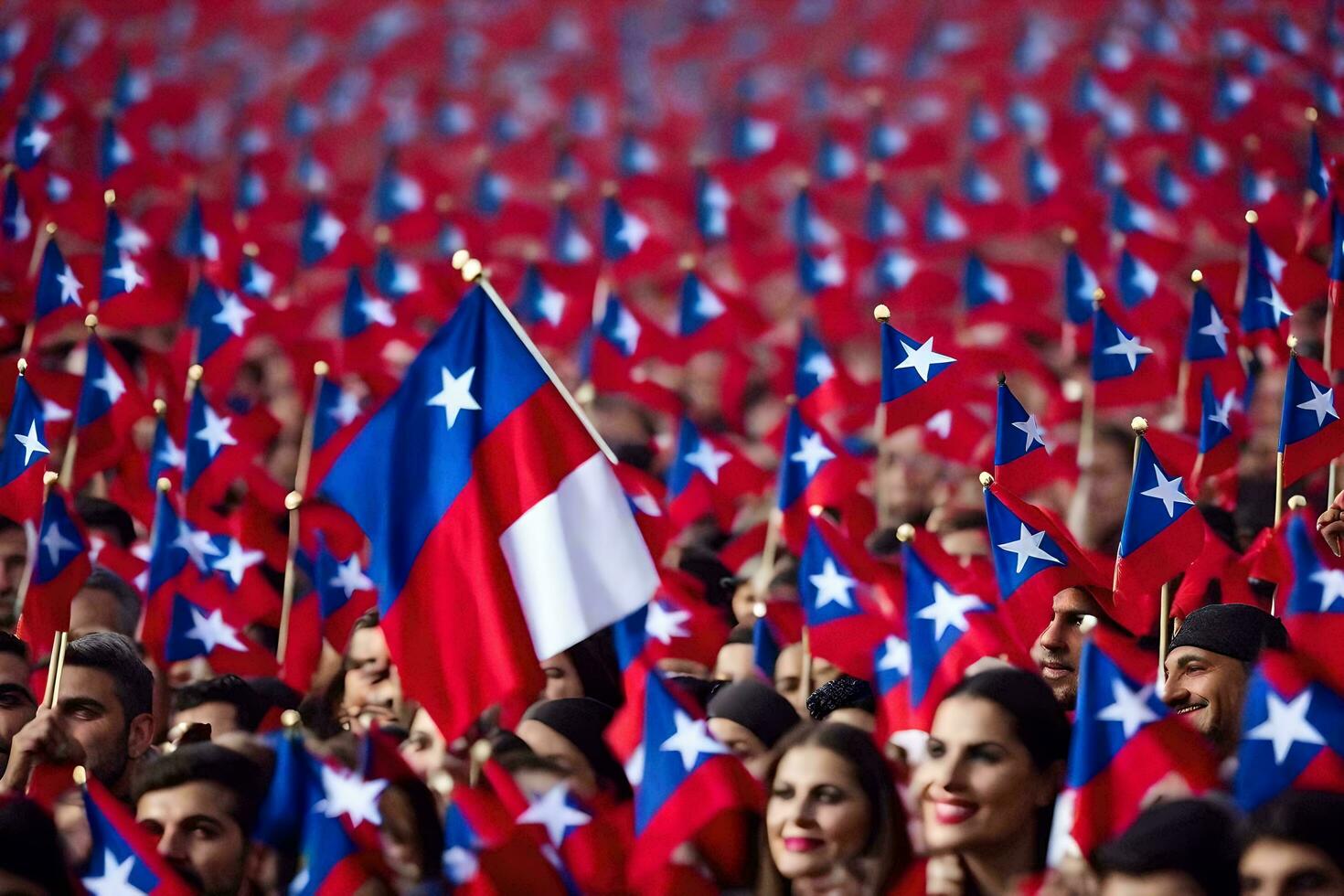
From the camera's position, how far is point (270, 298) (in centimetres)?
1424

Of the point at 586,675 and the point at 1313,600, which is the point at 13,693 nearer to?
the point at 586,675

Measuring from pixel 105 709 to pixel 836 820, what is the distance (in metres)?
3.05

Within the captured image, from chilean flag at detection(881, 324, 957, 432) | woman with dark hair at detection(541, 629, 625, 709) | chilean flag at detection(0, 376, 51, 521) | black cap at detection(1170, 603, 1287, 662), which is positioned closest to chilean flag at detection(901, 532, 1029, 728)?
black cap at detection(1170, 603, 1287, 662)

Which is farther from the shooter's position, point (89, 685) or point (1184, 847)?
point (89, 685)

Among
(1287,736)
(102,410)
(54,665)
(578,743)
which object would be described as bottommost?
(1287,736)

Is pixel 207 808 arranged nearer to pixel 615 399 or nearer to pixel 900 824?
pixel 900 824

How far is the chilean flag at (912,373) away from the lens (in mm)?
8594

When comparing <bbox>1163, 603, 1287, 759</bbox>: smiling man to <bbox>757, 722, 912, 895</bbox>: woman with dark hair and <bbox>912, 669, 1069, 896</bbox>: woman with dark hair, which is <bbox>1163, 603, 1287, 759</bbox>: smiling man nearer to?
<bbox>912, 669, 1069, 896</bbox>: woman with dark hair

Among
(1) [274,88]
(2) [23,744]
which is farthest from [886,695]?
(1) [274,88]

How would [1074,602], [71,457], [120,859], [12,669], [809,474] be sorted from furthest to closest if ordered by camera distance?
[71,457]
[809,474]
[12,669]
[1074,602]
[120,859]

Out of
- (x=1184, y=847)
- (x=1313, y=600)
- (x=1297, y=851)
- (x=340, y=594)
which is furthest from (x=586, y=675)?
(x=1297, y=851)

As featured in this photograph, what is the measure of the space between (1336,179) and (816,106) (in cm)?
1203

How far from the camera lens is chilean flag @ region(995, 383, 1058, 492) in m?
8.08

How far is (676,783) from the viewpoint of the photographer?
591 cm
